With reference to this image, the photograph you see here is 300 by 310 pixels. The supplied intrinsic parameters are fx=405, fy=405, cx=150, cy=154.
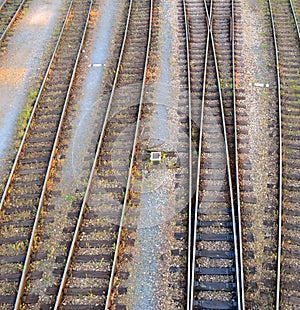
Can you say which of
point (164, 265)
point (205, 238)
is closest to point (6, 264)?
point (164, 265)

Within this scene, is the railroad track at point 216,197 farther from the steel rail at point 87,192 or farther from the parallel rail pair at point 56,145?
the steel rail at point 87,192

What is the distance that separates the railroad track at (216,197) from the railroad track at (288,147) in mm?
951

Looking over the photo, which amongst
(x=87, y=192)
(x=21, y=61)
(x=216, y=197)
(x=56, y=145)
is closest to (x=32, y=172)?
(x=56, y=145)

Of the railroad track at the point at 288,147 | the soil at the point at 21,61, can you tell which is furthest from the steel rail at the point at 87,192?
the railroad track at the point at 288,147

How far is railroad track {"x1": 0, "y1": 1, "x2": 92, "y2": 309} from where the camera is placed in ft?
27.7

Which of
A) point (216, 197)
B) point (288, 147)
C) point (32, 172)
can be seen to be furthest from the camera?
point (288, 147)

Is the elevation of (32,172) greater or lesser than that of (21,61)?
lesser

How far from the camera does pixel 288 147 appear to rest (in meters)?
10.7

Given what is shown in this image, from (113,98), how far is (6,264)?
5808 mm

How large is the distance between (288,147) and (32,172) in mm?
6655

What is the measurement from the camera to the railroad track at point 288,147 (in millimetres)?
8172

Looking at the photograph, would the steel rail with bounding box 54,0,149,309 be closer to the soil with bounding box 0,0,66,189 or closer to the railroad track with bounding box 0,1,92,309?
the railroad track with bounding box 0,1,92,309

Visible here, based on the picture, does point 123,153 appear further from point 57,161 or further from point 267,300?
point 267,300

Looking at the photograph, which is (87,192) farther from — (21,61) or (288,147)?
(21,61)
